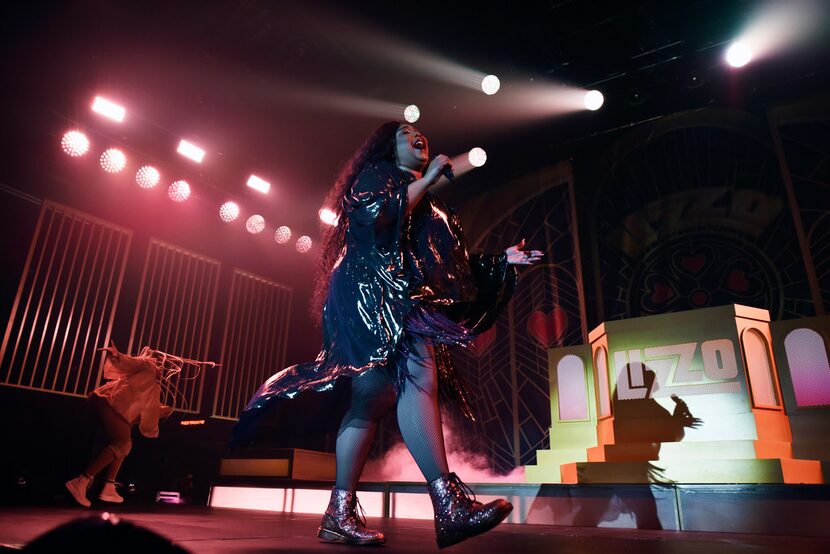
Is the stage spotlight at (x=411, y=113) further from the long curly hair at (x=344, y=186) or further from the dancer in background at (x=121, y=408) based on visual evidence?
the long curly hair at (x=344, y=186)

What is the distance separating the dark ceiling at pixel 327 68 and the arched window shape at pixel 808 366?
278 cm

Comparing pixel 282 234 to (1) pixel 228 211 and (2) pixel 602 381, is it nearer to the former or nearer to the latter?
(1) pixel 228 211

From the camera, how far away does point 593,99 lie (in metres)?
5.09

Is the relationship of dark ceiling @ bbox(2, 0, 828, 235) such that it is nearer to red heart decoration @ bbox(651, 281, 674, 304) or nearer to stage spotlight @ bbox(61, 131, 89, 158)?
stage spotlight @ bbox(61, 131, 89, 158)

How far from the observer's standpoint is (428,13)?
4152mm

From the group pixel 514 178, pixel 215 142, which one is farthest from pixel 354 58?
pixel 514 178

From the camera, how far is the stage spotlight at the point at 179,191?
536 cm

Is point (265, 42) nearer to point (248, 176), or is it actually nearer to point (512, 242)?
point (248, 176)

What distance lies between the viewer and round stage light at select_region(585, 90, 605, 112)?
505 centimetres

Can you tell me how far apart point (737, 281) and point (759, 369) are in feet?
7.44

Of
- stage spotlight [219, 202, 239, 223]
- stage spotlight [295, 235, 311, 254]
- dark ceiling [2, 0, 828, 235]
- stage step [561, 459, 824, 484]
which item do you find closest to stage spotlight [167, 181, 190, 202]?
dark ceiling [2, 0, 828, 235]

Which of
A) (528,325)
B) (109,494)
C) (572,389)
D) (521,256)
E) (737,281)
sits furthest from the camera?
(528,325)

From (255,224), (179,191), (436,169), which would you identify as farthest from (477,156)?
(436,169)

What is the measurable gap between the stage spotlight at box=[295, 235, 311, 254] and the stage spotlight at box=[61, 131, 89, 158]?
2499 millimetres
